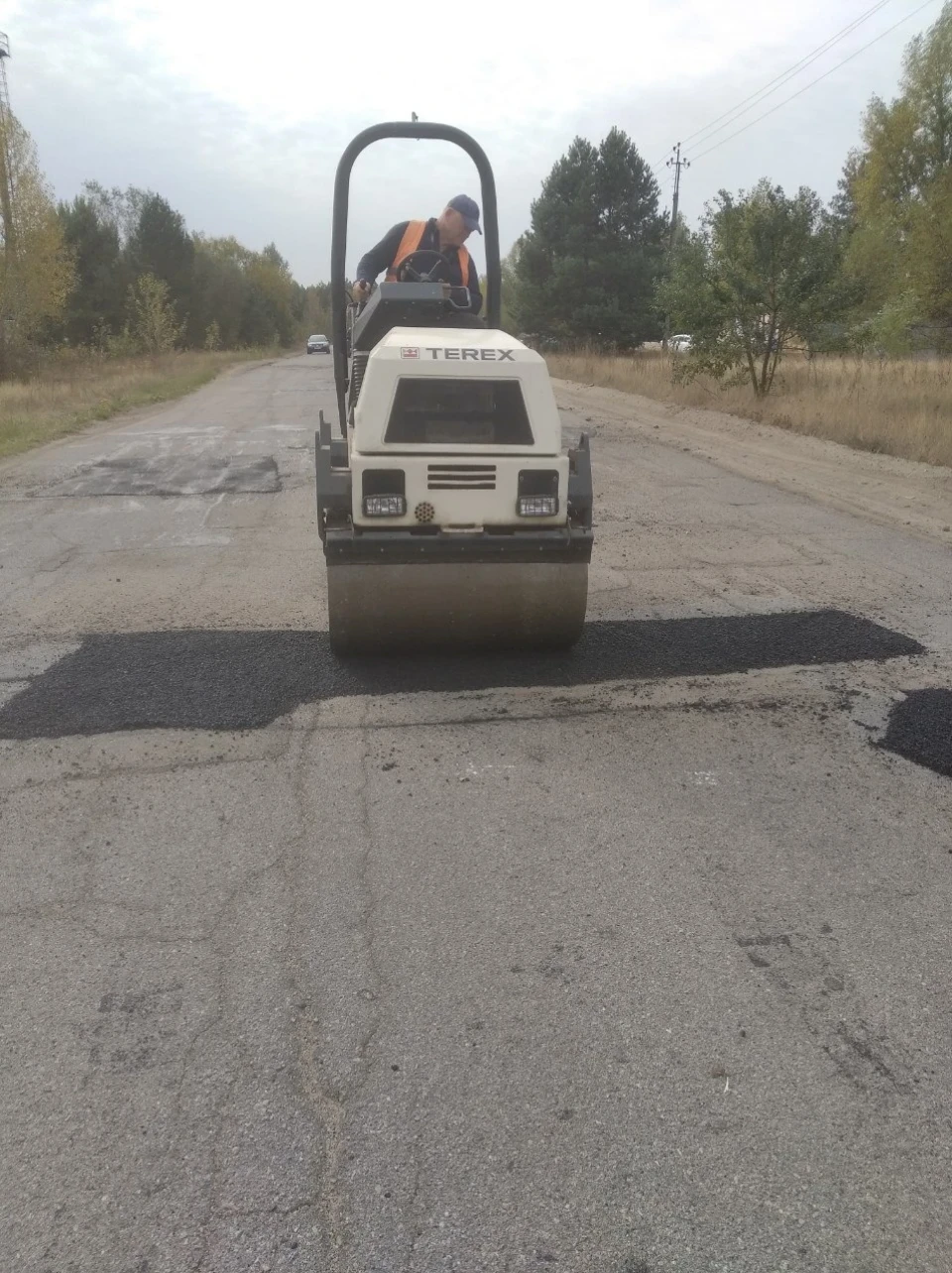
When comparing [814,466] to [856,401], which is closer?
[814,466]

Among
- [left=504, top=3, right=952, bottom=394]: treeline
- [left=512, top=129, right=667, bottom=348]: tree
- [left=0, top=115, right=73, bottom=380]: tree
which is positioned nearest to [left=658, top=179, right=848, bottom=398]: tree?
[left=504, top=3, right=952, bottom=394]: treeline

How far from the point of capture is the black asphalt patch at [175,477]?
10.9 m

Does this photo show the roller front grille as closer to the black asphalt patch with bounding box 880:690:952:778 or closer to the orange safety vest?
the orange safety vest

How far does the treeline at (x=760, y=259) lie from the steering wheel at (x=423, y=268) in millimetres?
4828

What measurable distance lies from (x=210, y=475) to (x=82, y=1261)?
10461 mm

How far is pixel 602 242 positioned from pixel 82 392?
63.4ft

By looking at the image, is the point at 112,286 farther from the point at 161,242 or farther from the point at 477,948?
the point at 477,948

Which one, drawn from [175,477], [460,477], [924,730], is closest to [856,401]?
[175,477]

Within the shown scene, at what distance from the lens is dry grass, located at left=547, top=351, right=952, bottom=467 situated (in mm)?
13148

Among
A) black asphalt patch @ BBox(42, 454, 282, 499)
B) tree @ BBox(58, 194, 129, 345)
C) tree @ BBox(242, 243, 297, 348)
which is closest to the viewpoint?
black asphalt patch @ BBox(42, 454, 282, 499)

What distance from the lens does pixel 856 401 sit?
15883 millimetres

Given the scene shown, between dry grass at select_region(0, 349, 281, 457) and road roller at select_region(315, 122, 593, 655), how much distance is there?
10.9 meters

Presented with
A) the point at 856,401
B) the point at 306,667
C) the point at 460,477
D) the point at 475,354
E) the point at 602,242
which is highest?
the point at 602,242

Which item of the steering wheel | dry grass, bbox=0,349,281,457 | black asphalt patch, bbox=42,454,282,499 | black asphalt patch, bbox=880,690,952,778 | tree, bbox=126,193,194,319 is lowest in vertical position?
dry grass, bbox=0,349,281,457
